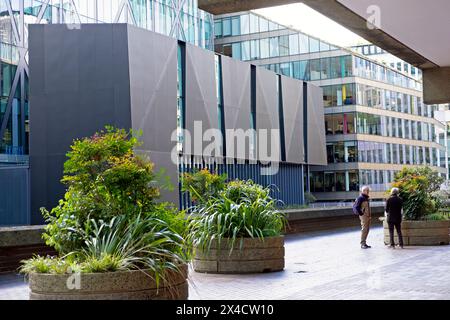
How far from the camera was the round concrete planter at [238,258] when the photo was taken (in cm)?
1182

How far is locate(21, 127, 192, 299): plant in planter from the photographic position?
7.07 metres

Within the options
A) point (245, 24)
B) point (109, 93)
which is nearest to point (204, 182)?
point (109, 93)

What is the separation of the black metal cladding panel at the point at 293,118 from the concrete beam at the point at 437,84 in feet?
130

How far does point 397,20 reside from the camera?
9.89 m

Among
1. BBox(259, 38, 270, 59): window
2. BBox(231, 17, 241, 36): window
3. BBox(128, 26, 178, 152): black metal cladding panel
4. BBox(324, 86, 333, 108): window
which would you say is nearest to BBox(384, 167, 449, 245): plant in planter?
BBox(128, 26, 178, 152): black metal cladding panel

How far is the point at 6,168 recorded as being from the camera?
3741 centimetres

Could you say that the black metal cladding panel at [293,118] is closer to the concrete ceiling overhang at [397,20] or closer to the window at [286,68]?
the window at [286,68]

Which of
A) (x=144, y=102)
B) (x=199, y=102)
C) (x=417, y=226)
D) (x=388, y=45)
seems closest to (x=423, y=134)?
(x=199, y=102)

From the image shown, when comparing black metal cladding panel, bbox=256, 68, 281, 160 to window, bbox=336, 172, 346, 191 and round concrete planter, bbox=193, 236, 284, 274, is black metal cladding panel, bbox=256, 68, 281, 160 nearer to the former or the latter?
window, bbox=336, 172, 346, 191

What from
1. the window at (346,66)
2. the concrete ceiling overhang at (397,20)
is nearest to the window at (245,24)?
the window at (346,66)

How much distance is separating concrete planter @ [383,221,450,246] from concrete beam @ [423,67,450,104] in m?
4.05

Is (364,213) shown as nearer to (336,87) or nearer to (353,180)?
(353,180)

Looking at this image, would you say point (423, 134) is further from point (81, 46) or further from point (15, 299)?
point (15, 299)

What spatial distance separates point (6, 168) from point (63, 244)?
1235 inches
